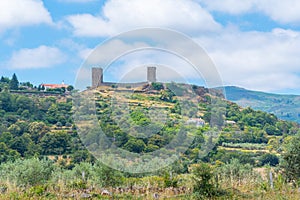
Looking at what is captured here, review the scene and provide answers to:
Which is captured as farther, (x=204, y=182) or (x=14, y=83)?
(x=14, y=83)

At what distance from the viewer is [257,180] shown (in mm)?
15320

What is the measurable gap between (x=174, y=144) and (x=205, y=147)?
274 inches

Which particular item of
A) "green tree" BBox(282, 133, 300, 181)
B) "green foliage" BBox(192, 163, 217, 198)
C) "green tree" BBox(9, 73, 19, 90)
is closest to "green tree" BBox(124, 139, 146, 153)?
"green tree" BBox(282, 133, 300, 181)

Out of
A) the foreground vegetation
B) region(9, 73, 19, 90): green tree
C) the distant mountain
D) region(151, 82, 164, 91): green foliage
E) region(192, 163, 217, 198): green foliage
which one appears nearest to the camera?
region(192, 163, 217, 198): green foliage

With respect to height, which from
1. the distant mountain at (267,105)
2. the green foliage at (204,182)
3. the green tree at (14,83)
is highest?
the green tree at (14,83)

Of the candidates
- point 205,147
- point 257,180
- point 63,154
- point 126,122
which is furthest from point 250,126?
point 257,180

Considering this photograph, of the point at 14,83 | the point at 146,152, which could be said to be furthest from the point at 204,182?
the point at 14,83

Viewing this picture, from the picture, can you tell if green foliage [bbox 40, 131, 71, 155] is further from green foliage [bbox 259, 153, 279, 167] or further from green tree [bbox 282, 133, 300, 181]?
green tree [bbox 282, 133, 300, 181]

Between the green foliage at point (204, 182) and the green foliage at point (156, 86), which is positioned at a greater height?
the green foliage at point (156, 86)

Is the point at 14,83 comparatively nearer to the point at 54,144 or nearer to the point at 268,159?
the point at 54,144

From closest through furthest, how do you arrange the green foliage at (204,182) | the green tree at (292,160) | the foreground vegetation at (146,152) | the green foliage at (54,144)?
the green foliage at (204,182) → the foreground vegetation at (146,152) → the green tree at (292,160) → the green foliage at (54,144)

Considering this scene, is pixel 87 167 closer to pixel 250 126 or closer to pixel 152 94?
pixel 152 94

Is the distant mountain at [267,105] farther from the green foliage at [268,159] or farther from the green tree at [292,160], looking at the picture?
the green tree at [292,160]

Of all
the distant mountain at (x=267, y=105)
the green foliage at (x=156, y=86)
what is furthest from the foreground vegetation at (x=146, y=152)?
the distant mountain at (x=267, y=105)
